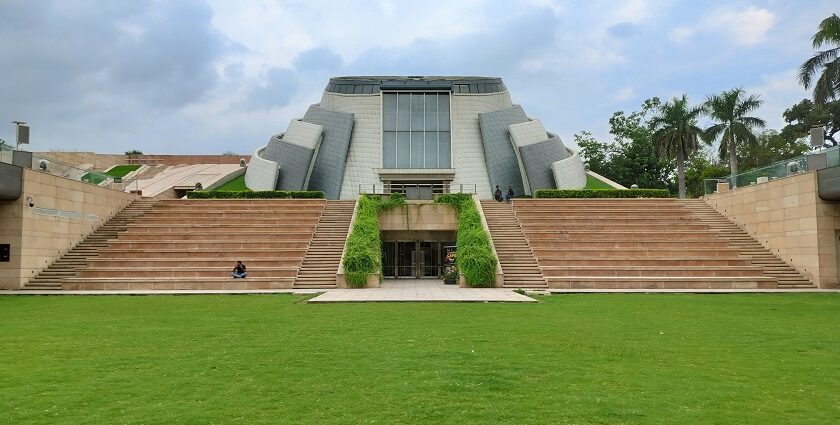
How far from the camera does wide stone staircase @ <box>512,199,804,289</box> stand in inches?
797

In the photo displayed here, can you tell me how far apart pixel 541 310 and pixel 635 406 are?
806 cm

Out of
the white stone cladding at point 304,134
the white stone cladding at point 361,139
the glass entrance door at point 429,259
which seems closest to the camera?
the glass entrance door at point 429,259

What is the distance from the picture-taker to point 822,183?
20625mm

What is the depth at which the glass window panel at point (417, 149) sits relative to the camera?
139ft

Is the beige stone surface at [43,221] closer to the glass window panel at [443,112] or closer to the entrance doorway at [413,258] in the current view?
the entrance doorway at [413,258]

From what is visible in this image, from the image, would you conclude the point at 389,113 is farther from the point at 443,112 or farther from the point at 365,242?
the point at 365,242

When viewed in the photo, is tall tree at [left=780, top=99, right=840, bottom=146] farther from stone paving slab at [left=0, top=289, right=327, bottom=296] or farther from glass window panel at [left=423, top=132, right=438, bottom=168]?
stone paving slab at [left=0, top=289, right=327, bottom=296]

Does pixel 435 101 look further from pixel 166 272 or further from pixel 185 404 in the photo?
pixel 185 404

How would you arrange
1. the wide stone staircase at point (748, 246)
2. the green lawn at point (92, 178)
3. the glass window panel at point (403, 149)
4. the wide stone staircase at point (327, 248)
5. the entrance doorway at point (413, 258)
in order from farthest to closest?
the glass window panel at point (403, 149) → the entrance doorway at point (413, 258) → the green lawn at point (92, 178) → the wide stone staircase at point (748, 246) → the wide stone staircase at point (327, 248)

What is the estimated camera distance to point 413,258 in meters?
29.1

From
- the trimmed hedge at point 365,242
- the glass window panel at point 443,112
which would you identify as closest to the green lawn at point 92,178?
the trimmed hedge at point 365,242

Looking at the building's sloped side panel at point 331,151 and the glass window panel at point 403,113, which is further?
the glass window panel at point 403,113

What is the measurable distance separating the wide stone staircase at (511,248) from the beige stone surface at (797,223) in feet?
28.3

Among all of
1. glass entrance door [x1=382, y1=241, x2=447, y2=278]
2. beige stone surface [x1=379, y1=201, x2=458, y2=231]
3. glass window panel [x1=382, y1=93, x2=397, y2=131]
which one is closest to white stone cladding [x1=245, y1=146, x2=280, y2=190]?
glass window panel [x1=382, y1=93, x2=397, y2=131]
